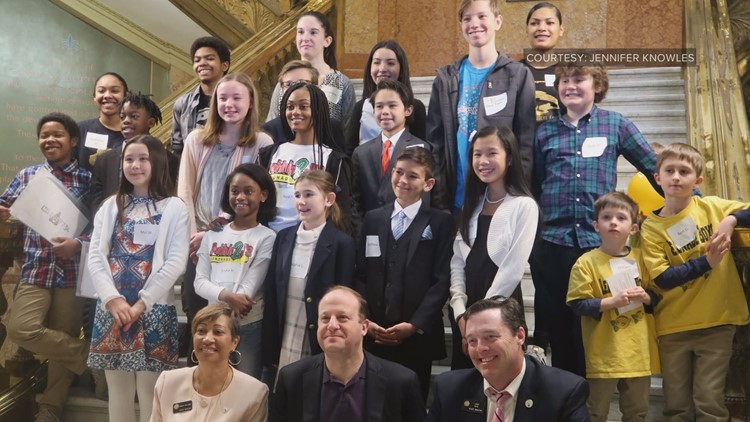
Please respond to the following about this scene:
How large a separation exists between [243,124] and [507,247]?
149cm

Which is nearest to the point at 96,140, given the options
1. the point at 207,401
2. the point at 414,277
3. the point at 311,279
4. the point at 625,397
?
the point at 311,279

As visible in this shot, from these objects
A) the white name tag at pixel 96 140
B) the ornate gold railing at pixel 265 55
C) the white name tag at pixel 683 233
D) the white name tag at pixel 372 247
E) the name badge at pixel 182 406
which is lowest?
the name badge at pixel 182 406

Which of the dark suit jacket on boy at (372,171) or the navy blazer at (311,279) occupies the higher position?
the dark suit jacket on boy at (372,171)

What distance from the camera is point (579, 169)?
3.70 m

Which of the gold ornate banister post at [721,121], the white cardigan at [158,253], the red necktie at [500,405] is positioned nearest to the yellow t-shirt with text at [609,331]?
the gold ornate banister post at [721,121]

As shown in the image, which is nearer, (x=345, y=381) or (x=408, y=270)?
(x=345, y=381)

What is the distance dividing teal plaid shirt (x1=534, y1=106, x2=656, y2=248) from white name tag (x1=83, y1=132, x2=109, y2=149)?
2292 mm

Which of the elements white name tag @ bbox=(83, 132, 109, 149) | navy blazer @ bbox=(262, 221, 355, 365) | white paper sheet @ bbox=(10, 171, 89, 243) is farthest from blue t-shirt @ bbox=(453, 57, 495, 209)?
white name tag @ bbox=(83, 132, 109, 149)

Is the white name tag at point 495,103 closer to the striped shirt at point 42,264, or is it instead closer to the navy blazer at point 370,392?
the navy blazer at point 370,392

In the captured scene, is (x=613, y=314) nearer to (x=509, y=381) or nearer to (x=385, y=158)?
(x=509, y=381)

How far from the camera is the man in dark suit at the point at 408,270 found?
3443 millimetres

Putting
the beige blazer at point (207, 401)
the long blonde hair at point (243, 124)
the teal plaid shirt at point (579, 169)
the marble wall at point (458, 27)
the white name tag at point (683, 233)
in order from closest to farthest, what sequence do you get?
1. the beige blazer at point (207, 401)
2. the white name tag at point (683, 233)
3. the teal plaid shirt at point (579, 169)
4. the long blonde hair at point (243, 124)
5. the marble wall at point (458, 27)

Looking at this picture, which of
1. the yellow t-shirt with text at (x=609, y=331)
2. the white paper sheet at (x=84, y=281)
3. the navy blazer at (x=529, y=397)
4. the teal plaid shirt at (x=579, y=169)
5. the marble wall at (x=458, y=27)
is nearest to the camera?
the navy blazer at (x=529, y=397)

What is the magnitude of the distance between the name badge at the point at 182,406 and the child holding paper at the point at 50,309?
3.37 ft
